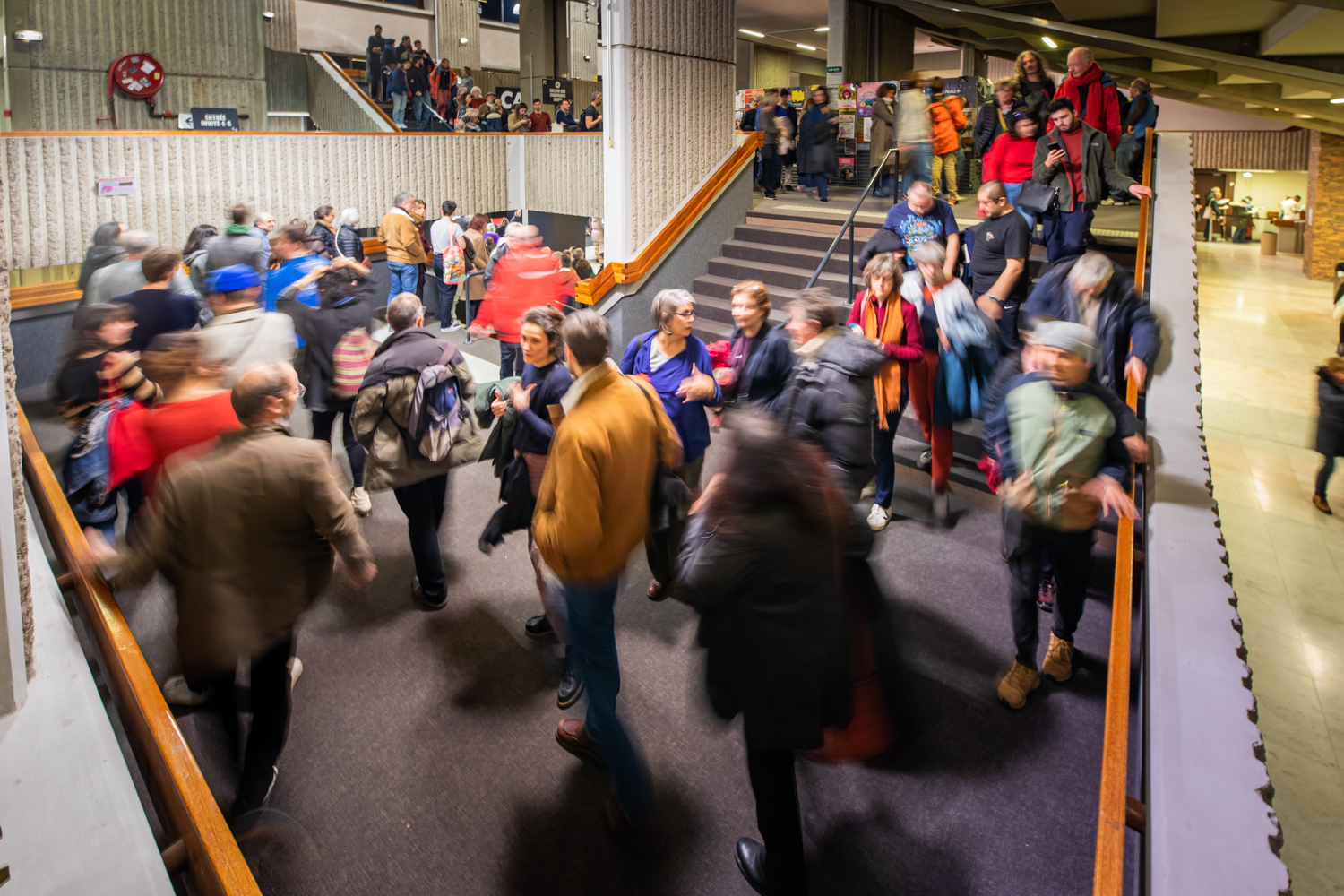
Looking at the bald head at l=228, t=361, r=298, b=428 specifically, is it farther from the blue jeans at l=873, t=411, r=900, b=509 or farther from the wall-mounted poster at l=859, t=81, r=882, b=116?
the wall-mounted poster at l=859, t=81, r=882, b=116

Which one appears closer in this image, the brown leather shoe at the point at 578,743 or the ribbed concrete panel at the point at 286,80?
the brown leather shoe at the point at 578,743

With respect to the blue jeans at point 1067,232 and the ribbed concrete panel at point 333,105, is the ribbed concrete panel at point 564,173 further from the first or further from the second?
the blue jeans at point 1067,232

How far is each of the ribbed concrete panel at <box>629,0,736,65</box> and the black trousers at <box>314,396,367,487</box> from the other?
484 centimetres

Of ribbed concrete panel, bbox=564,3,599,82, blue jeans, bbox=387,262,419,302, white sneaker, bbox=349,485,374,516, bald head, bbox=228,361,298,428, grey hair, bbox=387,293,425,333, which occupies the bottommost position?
white sneaker, bbox=349,485,374,516

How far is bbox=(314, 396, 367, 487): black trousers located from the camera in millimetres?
4770

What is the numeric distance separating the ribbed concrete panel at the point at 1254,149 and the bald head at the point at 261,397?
26.6 metres

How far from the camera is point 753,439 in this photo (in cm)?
204

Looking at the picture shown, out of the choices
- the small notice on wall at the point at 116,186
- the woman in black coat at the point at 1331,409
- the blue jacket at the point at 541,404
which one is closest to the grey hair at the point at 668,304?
the blue jacket at the point at 541,404

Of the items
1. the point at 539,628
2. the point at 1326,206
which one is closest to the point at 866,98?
the point at 539,628

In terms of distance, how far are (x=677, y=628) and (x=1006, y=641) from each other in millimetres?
1600

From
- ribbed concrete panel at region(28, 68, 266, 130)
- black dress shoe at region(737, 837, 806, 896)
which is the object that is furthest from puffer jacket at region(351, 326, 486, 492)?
ribbed concrete panel at region(28, 68, 266, 130)

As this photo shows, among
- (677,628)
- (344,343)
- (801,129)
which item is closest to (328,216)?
(344,343)

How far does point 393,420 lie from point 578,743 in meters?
1.72

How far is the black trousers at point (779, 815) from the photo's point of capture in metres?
2.26
